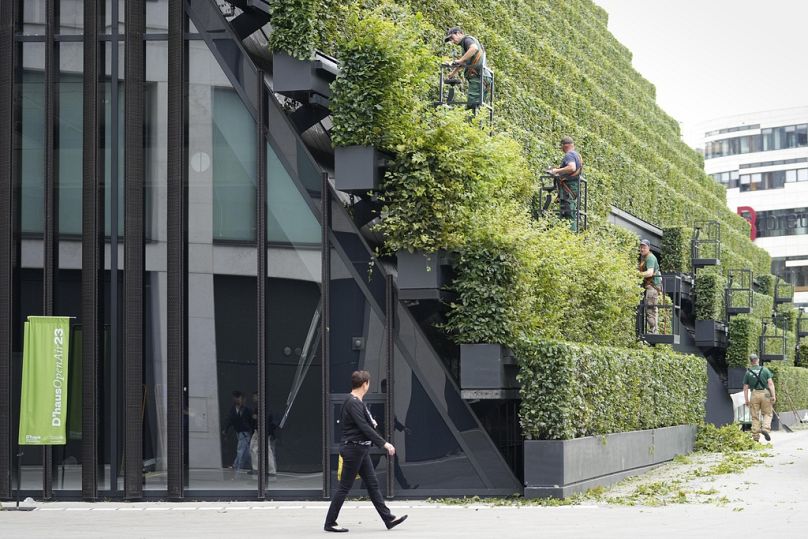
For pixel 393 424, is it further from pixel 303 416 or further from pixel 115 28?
pixel 115 28

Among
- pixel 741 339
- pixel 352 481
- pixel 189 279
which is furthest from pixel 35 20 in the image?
pixel 741 339

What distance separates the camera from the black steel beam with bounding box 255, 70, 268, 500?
17938 millimetres

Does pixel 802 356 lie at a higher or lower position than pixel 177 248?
lower

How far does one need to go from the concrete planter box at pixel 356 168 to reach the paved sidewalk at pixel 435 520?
4296 millimetres

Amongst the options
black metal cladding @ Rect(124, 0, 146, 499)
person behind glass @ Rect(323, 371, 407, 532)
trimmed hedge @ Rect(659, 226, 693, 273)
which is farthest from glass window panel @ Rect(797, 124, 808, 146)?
person behind glass @ Rect(323, 371, 407, 532)

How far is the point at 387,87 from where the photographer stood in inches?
684

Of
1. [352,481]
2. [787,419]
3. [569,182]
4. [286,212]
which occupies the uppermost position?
[569,182]

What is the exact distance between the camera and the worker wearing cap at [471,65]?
19870 mm

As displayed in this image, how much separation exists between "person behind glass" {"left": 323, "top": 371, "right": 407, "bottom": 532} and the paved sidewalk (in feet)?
0.68

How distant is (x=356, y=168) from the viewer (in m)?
17.3

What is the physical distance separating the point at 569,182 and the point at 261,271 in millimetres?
7344

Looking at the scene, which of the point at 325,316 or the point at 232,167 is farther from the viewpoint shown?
the point at 232,167

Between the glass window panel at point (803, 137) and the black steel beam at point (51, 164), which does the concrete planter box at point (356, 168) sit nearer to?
the black steel beam at point (51, 164)

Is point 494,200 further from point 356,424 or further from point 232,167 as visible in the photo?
point 356,424
